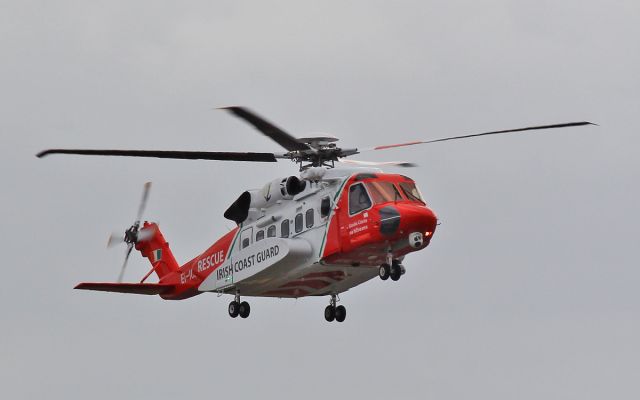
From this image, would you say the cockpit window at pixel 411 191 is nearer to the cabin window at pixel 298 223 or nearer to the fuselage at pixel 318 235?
the fuselage at pixel 318 235

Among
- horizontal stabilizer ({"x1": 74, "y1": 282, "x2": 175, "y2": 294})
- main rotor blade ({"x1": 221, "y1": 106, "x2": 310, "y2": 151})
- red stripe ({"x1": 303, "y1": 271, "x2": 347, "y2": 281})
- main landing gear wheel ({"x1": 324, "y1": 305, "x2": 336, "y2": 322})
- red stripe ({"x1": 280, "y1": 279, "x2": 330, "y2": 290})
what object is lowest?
main landing gear wheel ({"x1": 324, "y1": 305, "x2": 336, "y2": 322})

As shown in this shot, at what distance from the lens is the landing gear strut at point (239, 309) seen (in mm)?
37000

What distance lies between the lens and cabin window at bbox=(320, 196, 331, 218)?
34.2 m

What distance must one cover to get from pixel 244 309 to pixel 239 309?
0.14 metres

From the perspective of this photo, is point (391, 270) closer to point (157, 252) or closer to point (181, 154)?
point (181, 154)

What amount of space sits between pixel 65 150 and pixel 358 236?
24.2ft

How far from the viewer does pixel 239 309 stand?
37.0m

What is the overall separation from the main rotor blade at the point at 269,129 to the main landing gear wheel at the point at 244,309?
16.8 feet

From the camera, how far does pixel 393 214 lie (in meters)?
32.4

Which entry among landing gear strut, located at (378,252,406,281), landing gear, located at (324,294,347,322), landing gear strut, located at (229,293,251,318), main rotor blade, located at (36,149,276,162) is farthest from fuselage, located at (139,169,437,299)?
main rotor blade, located at (36,149,276,162)

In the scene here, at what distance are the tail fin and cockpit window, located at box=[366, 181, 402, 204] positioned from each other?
9.36 metres

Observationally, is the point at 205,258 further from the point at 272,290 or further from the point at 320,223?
the point at 320,223

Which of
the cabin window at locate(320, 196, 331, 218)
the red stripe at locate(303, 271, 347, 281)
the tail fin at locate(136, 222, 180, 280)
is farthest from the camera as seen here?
the tail fin at locate(136, 222, 180, 280)

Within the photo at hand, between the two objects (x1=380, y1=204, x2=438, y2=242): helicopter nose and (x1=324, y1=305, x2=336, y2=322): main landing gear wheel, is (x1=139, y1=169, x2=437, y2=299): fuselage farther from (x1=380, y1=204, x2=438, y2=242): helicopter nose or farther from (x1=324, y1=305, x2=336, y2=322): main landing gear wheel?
(x1=324, y1=305, x2=336, y2=322): main landing gear wheel
